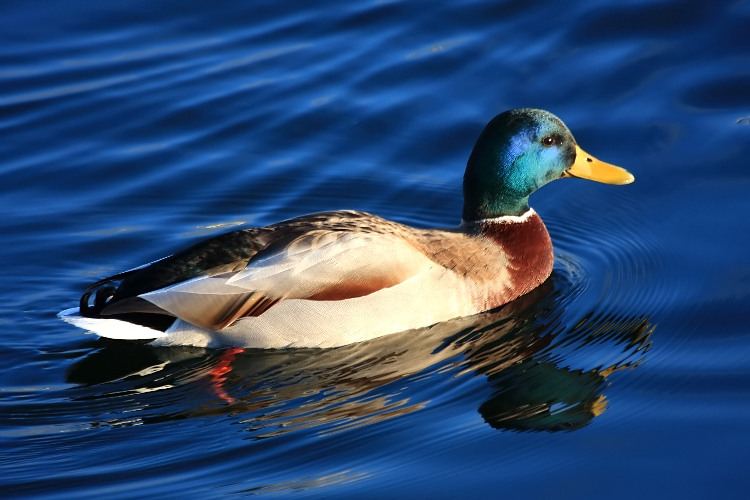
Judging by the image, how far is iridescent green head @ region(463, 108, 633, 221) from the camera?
811 cm

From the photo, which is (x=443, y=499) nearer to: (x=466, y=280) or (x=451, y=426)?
(x=451, y=426)

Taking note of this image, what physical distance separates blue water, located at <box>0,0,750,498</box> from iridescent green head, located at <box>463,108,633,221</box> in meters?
0.63

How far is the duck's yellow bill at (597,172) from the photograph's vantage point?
27.5 ft

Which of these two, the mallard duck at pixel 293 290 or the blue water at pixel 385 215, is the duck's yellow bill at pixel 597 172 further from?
the mallard duck at pixel 293 290

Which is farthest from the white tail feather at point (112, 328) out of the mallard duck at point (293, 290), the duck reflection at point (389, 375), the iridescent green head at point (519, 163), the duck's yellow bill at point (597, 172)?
the duck's yellow bill at point (597, 172)

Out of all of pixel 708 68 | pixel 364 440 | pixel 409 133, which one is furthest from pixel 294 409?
pixel 708 68

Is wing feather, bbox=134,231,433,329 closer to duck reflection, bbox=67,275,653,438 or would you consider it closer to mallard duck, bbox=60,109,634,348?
mallard duck, bbox=60,109,634,348

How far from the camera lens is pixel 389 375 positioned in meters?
7.01

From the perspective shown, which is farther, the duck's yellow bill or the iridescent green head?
the duck's yellow bill

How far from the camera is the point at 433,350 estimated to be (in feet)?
24.0

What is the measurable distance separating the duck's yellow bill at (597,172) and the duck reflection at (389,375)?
1056 mm

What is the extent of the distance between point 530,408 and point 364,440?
0.98m

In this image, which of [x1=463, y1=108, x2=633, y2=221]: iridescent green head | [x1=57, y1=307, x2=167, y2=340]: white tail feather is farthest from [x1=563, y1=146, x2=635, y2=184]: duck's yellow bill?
[x1=57, y1=307, x2=167, y2=340]: white tail feather

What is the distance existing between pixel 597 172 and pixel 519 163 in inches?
24.8
